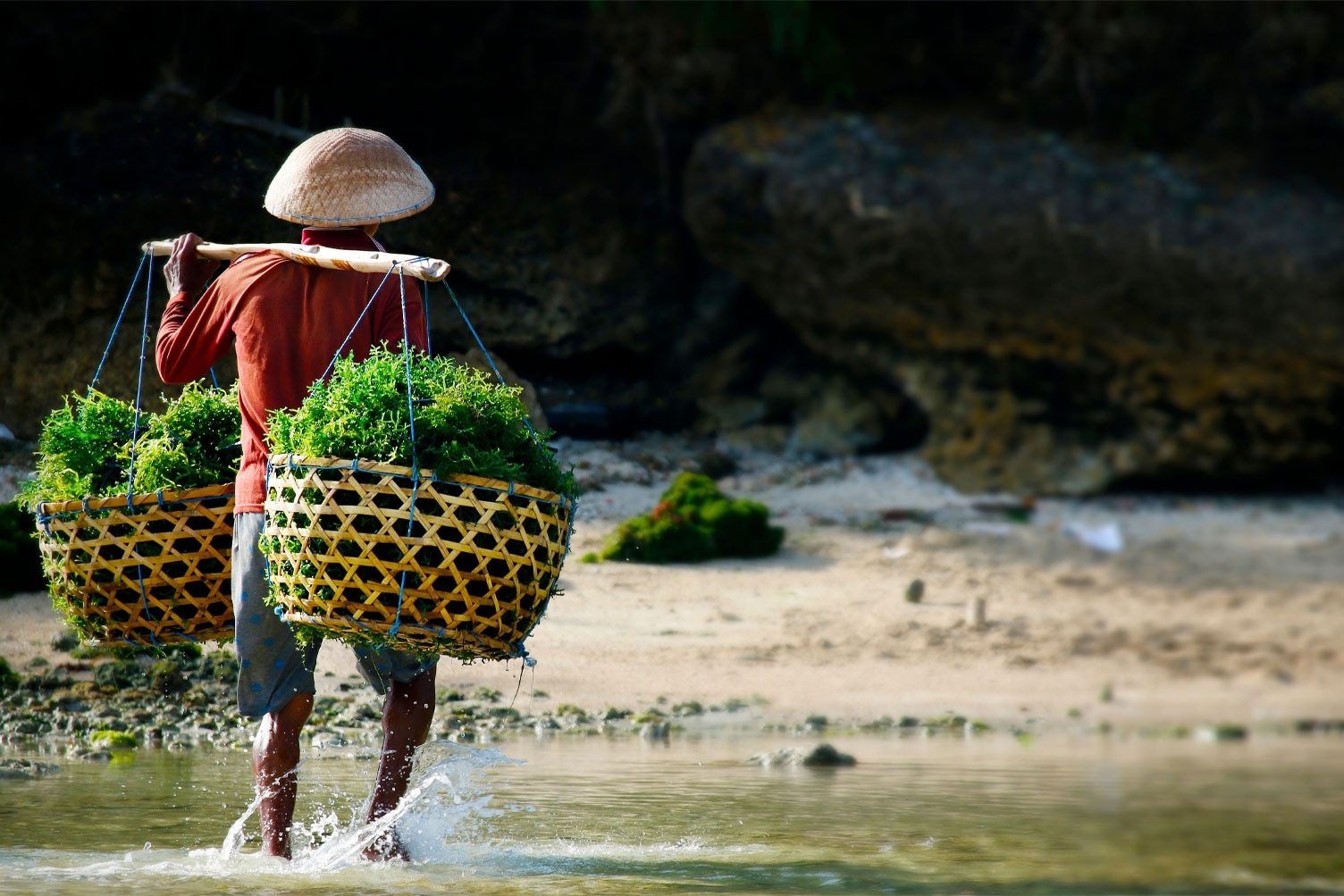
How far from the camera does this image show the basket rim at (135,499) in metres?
3.63

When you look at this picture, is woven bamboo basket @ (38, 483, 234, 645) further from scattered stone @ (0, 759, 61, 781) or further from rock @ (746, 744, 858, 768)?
rock @ (746, 744, 858, 768)

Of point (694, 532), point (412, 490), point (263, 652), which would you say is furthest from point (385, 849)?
point (694, 532)

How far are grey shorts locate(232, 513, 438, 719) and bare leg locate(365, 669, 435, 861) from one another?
0.18 feet

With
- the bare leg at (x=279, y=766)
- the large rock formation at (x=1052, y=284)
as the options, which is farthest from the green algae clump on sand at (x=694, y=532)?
the bare leg at (x=279, y=766)

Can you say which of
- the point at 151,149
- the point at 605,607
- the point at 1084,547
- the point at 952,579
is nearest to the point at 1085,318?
the point at 952,579

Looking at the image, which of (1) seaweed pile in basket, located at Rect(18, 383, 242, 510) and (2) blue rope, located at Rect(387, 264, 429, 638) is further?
(1) seaweed pile in basket, located at Rect(18, 383, 242, 510)

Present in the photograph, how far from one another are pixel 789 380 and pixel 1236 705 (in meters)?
11.2

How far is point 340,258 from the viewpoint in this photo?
3443 millimetres

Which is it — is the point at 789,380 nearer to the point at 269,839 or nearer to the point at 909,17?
the point at 909,17

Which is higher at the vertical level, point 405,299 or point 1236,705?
point 405,299

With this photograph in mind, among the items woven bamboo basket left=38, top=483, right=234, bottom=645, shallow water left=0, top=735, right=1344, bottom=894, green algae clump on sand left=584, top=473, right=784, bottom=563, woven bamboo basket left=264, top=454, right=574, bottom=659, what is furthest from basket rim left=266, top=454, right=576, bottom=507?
green algae clump on sand left=584, top=473, right=784, bottom=563

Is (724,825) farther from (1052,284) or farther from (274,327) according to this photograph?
(1052,284)

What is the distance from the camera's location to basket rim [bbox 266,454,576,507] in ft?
10.2

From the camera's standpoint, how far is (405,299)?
144 inches
